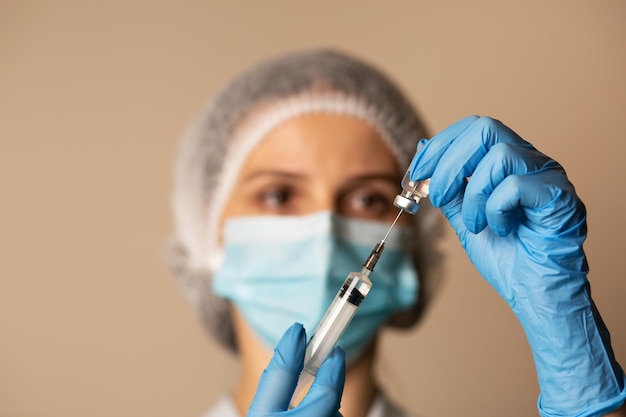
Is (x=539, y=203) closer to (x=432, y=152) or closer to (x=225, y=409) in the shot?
(x=432, y=152)

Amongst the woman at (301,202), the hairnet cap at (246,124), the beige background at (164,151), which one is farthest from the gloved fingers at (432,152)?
the beige background at (164,151)

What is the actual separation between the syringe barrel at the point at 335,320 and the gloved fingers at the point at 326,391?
26mm

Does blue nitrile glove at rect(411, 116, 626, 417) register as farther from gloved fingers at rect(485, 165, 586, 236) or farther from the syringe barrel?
the syringe barrel

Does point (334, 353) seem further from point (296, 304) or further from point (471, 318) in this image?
point (471, 318)

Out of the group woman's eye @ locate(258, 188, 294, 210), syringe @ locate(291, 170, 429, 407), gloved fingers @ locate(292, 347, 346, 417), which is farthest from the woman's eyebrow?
gloved fingers @ locate(292, 347, 346, 417)

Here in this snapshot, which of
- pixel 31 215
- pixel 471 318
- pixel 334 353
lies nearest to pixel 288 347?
pixel 334 353

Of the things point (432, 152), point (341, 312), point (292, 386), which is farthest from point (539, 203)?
point (292, 386)

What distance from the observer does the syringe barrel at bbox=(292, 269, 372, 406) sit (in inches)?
36.9

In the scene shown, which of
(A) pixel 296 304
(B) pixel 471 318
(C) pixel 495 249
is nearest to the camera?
(C) pixel 495 249

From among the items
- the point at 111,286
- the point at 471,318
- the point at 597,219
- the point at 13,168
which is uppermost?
the point at 597,219

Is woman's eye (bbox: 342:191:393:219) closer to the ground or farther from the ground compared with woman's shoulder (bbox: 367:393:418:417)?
farther from the ground

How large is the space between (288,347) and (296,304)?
1.87 ft

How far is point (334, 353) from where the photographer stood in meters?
0.94

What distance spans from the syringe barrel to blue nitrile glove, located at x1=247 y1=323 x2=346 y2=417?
0.04 m
